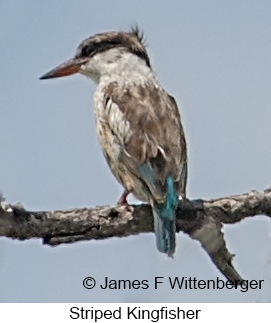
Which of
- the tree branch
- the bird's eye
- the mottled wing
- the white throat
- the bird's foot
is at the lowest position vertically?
the tree branch

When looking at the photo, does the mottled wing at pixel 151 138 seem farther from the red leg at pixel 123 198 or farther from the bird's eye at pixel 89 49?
the bird's eye at pixel 89 49

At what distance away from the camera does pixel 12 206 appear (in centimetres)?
372

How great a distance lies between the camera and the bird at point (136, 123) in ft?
13.9

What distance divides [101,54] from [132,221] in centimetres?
142

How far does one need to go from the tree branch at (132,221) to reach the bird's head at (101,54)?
119cm

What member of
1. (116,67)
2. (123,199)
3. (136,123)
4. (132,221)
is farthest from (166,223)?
(116,67)

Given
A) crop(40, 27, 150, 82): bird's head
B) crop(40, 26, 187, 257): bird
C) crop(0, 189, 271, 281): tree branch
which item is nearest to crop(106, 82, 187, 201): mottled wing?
crop(40, 26, 187, 257): bird

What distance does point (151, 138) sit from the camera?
14.5 feet

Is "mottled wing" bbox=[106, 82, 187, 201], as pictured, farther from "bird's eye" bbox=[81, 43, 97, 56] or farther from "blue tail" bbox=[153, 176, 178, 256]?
"bird's eye" bbox=[81, 43, 97, 56]

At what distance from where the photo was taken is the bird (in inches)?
167

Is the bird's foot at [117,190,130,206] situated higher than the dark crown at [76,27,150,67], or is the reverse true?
the dark crown at [76,27,150,67]

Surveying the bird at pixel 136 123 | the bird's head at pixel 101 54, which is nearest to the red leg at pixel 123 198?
the bird at pixel 136 123

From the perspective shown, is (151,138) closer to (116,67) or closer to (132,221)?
(132,221)

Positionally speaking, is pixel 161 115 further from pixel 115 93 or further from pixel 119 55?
pixel 119 55
